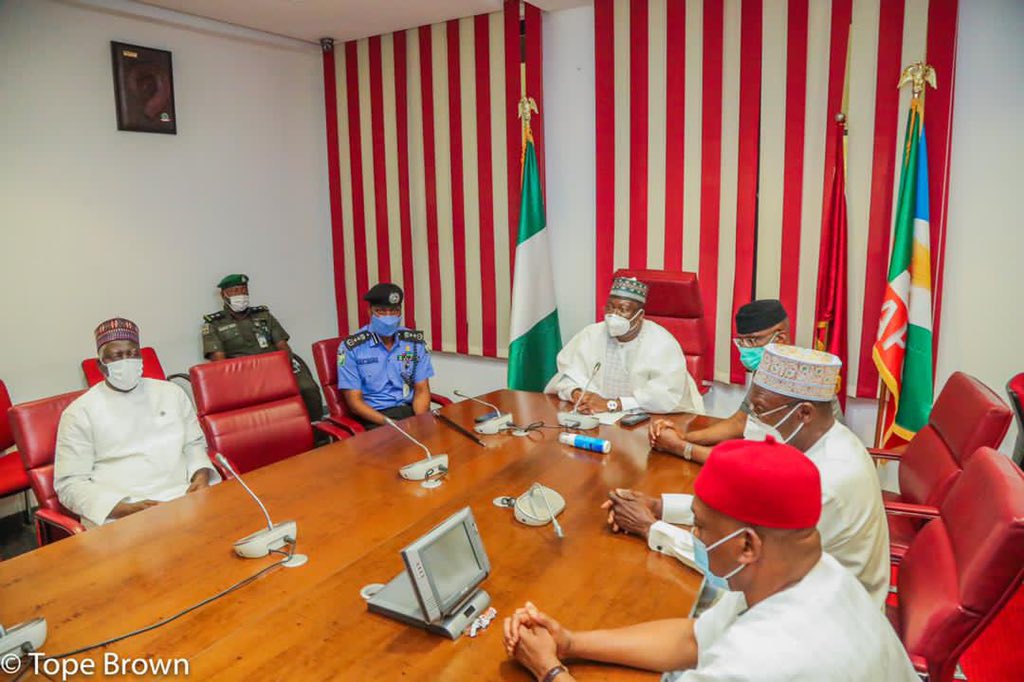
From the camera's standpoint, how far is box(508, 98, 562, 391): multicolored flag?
14.4 ft

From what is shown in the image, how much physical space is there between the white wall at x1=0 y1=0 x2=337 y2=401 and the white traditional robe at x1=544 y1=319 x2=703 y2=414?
269 cm

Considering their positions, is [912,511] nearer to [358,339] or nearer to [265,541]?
[265,541]

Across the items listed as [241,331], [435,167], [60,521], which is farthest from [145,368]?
[435,167]

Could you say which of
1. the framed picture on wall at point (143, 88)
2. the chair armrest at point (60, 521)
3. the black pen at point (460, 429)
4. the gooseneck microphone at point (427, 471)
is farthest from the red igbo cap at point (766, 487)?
the framed picture on wall at point (143, 88)

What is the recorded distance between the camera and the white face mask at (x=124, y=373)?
2646mm

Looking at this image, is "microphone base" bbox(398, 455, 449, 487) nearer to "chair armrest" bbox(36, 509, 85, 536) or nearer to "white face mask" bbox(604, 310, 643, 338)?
"chair armrest" bbox(36, 509, 85, 536)

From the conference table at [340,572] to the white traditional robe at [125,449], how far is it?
1.78ft

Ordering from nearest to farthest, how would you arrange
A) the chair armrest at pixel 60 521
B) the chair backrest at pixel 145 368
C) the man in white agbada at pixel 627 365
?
the chair armrest at pixel 60 521 → the man in white agbada at pixel 627 365 → the chair backrest at pixel 145 368

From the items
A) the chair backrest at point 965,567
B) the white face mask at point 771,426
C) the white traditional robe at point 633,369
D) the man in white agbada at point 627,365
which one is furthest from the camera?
the white traditional robe at point 633,369

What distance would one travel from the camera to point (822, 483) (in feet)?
5.62

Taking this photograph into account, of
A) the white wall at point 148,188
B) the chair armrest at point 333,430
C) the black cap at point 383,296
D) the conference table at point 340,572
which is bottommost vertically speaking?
the chair armrest at point 333,430

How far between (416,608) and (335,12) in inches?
159

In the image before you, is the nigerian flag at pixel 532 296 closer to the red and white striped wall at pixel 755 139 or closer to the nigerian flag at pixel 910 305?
the red and white striped wall at pixel 755 139

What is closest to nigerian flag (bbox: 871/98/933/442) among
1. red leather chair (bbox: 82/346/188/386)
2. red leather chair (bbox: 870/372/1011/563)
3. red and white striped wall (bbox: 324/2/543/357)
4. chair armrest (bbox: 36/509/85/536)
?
red leather chair (bbox: 870/372/1011/563)
